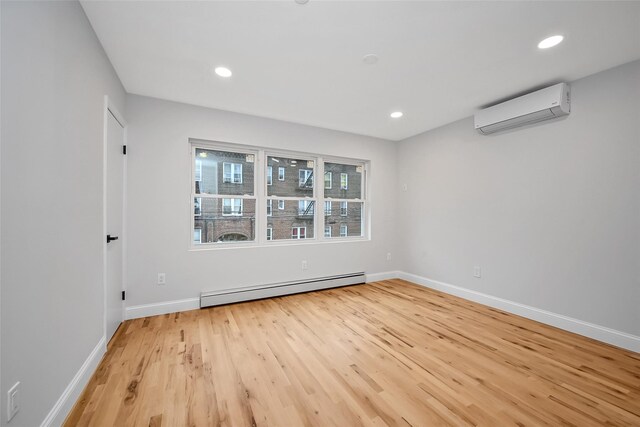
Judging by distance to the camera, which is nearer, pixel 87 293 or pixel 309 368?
pixel 87 293

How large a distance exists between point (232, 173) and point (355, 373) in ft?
9.33

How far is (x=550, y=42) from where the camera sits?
202 cm

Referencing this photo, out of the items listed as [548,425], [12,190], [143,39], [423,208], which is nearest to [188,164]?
[143,39]

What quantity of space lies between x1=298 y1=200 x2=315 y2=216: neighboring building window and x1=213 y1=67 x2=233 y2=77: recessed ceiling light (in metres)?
2.04

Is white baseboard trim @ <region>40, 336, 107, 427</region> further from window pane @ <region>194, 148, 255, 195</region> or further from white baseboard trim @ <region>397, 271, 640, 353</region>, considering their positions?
white baseboard trim @ <region>397, 271, 640, 353</region>

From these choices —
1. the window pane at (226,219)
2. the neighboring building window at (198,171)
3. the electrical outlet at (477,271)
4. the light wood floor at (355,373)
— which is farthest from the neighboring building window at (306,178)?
the electrical outlet at (477,271)

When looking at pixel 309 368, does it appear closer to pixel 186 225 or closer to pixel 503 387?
pixel 503 387

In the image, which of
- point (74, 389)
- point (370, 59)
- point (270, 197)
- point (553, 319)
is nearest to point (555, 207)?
point (553, 319)

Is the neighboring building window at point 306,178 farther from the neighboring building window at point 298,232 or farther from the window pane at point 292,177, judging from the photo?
the neighboring building window at point 298,232

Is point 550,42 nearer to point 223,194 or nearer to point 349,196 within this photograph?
point 349,196

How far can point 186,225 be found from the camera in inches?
124

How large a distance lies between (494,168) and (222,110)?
3647mm

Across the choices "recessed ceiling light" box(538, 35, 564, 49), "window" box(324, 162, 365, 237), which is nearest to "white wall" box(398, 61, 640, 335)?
"recessed ceiling light" box(538, 35, 564, 49)

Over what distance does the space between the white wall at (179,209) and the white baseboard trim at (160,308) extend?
55mm
